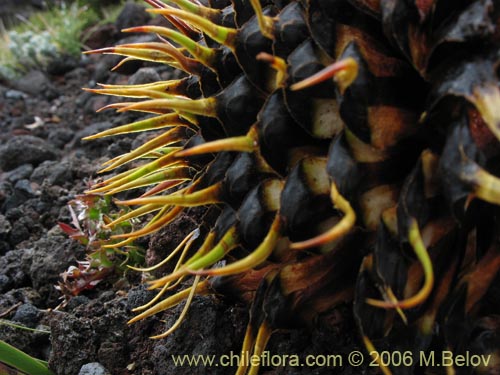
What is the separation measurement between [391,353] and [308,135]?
42cm

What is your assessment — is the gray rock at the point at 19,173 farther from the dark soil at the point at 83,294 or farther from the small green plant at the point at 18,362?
the small green plant at the point at 18,362

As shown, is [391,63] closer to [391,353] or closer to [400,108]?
[400,108]

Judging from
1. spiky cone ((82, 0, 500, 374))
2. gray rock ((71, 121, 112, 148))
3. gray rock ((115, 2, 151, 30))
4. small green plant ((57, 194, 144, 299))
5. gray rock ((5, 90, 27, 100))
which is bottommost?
gray rock ((5, 90, 27, 100))

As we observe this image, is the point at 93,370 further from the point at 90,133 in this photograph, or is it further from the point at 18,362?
the point at 90,133

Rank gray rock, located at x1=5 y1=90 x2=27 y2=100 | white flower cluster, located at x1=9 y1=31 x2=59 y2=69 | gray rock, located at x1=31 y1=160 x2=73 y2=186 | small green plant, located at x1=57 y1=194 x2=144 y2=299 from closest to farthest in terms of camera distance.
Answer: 1. small green plant, located at x1=57 y1=194 x2=144 y2=299
2. gray rock, located at x1=31 y1=160 x2=73 y2=186
3. gray rock, located at x1=5 y1=90 x2=27 y2=100
4. white flower cluster, located at x1=9 y1=31 x2=59 y2=69

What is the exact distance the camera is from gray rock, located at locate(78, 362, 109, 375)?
1473mm

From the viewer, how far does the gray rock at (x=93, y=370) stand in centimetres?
147

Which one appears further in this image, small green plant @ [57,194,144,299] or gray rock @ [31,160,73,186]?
gray rock @ [31,160,73,186]

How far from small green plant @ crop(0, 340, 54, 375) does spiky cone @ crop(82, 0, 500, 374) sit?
0.54m

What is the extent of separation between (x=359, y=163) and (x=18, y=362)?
3.13 ft

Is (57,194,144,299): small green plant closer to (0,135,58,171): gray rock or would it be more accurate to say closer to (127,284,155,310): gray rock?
(127,284,155,310): gray rock

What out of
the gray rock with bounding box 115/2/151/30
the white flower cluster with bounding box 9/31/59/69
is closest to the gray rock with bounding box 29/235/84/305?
the gray rock with bounding box 115/2/151/30

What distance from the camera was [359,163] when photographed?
98 cm

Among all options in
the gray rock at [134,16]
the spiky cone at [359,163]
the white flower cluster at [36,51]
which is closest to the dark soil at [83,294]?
the spiky cone at [359,163]
